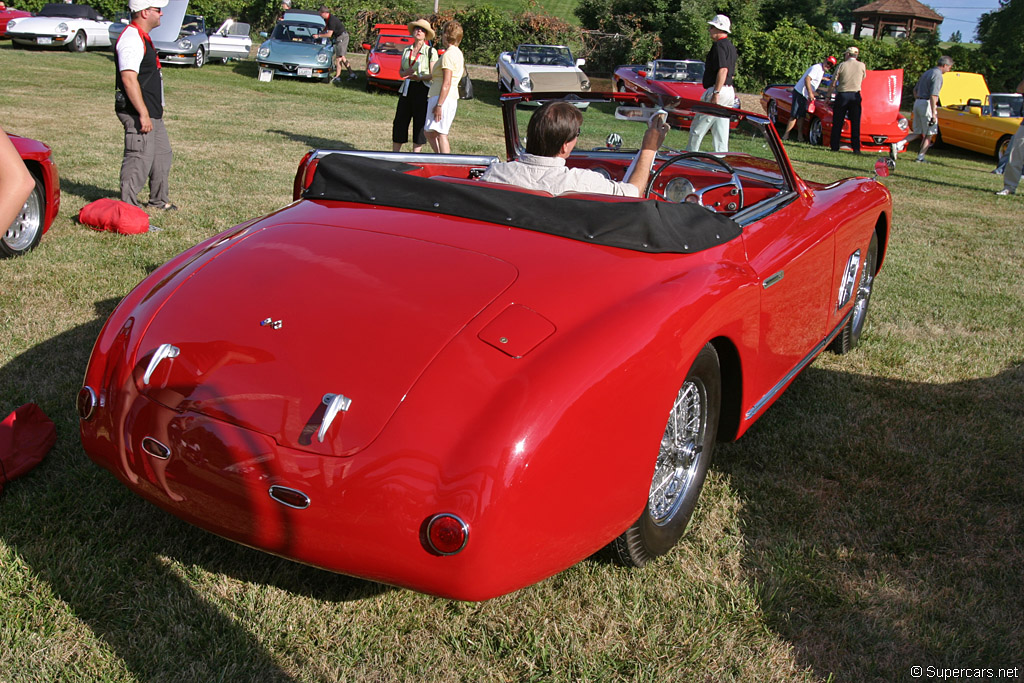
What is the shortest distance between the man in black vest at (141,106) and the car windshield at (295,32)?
1401cm

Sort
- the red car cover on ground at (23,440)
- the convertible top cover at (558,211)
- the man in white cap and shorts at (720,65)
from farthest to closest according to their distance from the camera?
the man in white cap and shorts at (720,65)
the red car cover on ground at (23,440)
the convertible top cover at (558,211)

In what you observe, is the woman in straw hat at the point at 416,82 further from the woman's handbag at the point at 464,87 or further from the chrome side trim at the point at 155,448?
the chrome side trim at the point at 155,448

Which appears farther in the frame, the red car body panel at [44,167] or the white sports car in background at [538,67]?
the white sports car in background at [538,67]

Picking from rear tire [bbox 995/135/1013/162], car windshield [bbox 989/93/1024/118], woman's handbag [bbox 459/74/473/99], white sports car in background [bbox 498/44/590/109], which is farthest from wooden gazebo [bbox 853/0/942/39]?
woman's handbag [bbox 459/74/473/99]

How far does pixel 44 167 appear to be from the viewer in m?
5.54

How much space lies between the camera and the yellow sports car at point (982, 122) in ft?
48.2

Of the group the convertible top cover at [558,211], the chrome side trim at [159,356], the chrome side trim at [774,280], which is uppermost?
the convertible top cover at [558,211]

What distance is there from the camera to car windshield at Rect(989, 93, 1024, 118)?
14.7 metres

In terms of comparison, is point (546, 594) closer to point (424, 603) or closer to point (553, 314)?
point (424, 603)

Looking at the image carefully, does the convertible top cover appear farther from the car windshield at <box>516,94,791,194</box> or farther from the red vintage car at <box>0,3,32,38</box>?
the red vintage car at <box>0,3,32,38</box>

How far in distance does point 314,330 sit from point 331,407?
11.8 inches

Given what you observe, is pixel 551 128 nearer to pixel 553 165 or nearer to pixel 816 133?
pixel 553 165

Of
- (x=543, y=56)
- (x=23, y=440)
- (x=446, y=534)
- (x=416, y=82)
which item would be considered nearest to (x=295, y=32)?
(x=543, y=56)

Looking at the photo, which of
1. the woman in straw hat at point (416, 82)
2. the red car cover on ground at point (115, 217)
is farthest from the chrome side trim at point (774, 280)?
the woman in straw hat at point (416, 82)
